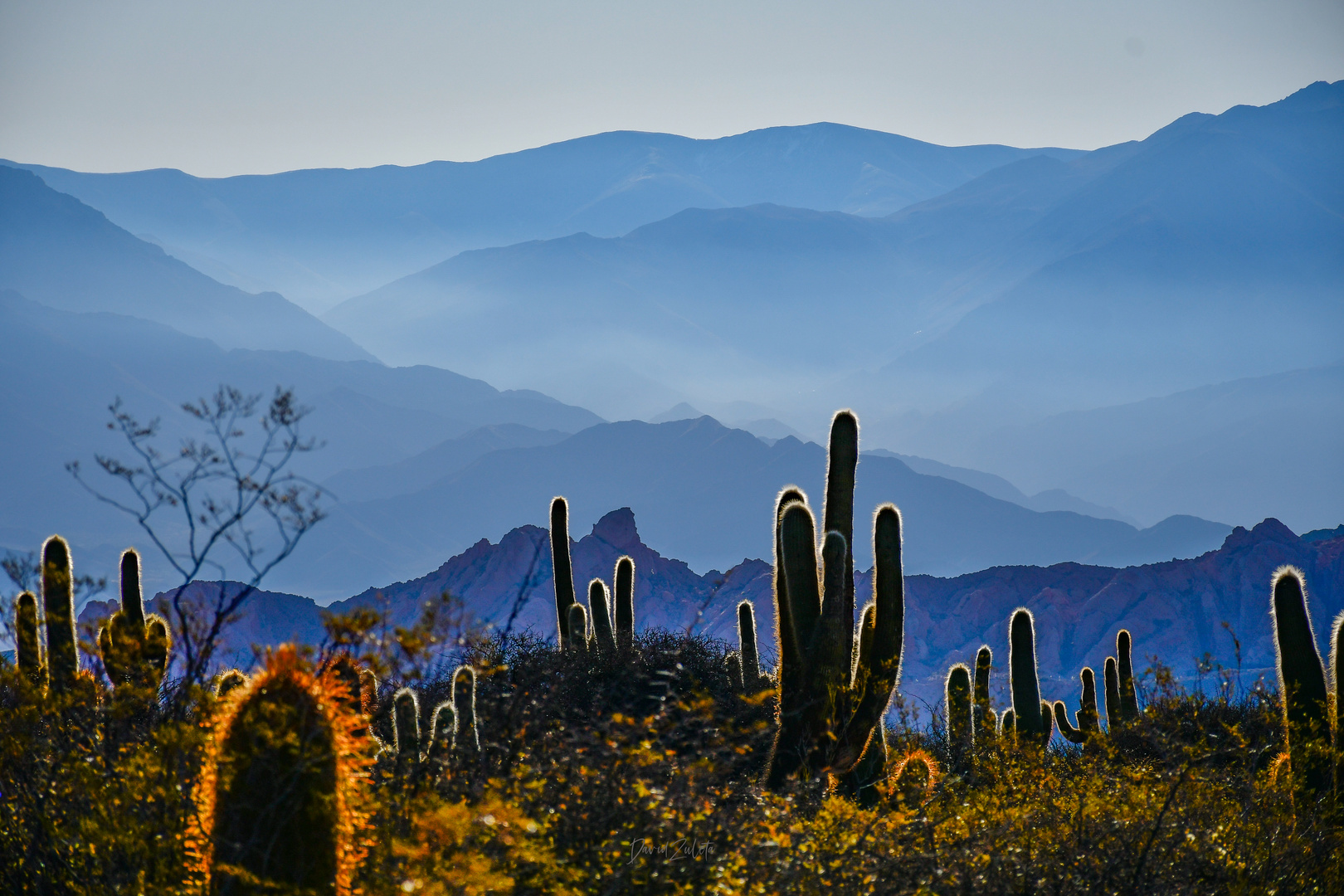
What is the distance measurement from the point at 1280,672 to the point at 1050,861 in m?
3.57

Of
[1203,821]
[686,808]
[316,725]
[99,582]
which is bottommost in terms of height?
[1203,821]

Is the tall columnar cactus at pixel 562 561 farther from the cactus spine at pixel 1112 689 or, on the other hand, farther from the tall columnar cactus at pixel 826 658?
the cactus spine at pixel 1112 689

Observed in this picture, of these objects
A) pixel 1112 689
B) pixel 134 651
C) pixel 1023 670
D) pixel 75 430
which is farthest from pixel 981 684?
pixel 75 430

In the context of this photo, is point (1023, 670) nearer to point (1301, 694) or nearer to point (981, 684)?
point (981, 684)

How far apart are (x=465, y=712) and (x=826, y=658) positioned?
3091 mm

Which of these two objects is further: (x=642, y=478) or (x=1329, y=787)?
(x=642, y=478)

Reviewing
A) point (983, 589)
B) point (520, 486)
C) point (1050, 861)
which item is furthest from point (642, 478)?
point (1050, 861)

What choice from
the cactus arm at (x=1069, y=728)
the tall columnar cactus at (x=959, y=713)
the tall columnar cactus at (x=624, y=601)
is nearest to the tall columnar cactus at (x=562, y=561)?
the tall columnar cactus at (x=624, y=601)

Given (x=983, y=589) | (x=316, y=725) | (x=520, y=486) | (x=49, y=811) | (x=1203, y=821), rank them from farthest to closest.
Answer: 1. (x=520, y=486)
2. (x=983, y=589)
3. (x=1203, y=821)
4. (x=49, y=811)
5. (x=316, y=725)

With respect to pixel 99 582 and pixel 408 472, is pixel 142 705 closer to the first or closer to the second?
pixel 99 582

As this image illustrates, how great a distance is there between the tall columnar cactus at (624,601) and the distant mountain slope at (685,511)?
8960 cm

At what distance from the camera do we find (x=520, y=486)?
138 metres

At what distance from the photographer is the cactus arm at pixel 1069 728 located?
14.8 metres

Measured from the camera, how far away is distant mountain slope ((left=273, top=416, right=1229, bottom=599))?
375 feet
